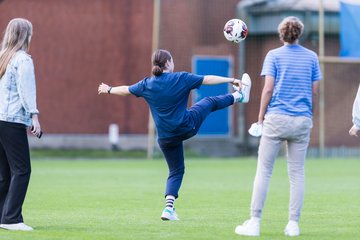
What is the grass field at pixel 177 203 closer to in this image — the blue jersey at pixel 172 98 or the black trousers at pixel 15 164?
the black trousers at pixel 15 164

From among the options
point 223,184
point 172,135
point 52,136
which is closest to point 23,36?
point 172,135

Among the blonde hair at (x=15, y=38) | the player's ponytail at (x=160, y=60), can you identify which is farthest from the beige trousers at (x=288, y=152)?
the blonde hair at (x=15, y=38)

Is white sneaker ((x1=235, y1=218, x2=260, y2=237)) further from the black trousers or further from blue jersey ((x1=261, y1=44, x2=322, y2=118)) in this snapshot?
the black trousers

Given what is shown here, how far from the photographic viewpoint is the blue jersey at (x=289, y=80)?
928cm

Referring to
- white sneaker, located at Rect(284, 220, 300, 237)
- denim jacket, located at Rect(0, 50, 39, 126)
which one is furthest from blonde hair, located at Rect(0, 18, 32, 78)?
white sneaker, located at Rect(284, 220, 300, 237)

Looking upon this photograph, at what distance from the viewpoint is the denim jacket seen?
9.61 metres

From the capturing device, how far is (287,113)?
30.4 feet

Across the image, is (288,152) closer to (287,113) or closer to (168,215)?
(287,113)

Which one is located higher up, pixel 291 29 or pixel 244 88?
pixel 291 29

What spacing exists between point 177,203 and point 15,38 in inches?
176

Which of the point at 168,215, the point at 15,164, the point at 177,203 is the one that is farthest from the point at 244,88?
the point at 177,203

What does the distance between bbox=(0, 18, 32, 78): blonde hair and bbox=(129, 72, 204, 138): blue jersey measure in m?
1.80

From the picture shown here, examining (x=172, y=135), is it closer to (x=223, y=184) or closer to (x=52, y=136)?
(x=223, y=184)

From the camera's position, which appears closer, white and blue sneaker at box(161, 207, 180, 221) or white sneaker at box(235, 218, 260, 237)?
white sneaker at box(235, 218, 260, 237)
